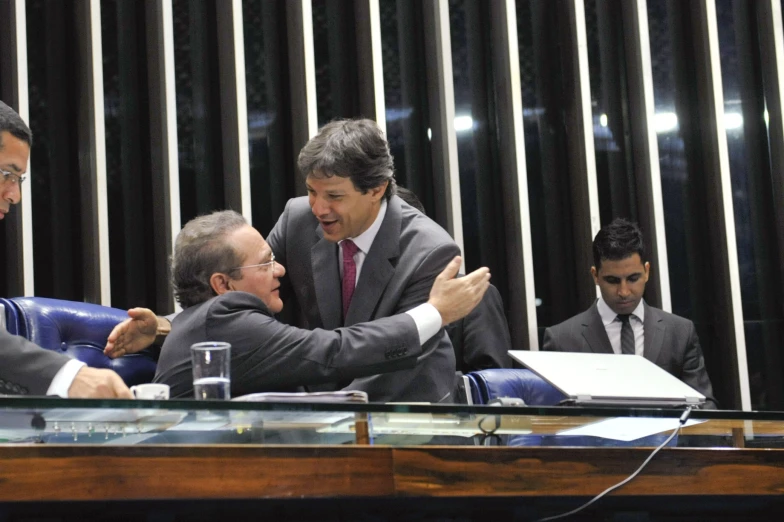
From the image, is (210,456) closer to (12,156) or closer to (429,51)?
(12,156)

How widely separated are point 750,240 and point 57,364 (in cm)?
365

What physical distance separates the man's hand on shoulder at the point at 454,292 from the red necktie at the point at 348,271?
10.7 inches

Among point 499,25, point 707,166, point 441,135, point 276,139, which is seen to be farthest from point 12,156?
point 707,166

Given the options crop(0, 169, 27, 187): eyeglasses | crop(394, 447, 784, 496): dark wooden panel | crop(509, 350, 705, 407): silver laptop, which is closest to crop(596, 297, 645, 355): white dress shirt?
crop(509, 350, 705, 407): silver laptop

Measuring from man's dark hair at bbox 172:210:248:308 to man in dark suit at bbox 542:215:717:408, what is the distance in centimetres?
196

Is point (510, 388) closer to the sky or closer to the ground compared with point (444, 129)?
closer to the ground

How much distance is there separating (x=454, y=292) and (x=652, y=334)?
1848 mm

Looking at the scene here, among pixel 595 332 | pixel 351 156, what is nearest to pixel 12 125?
pixel 351 156

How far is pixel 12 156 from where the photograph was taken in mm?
2438

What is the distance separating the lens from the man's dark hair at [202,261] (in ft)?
7.50

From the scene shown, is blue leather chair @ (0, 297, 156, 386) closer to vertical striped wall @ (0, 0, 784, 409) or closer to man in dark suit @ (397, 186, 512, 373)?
vertical striped wall @ (0, 0, 784, 409)

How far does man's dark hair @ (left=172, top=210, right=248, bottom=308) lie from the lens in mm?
2287

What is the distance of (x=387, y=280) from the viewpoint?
249 centimetres

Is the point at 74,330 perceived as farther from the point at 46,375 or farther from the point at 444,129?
the point at 444,129
